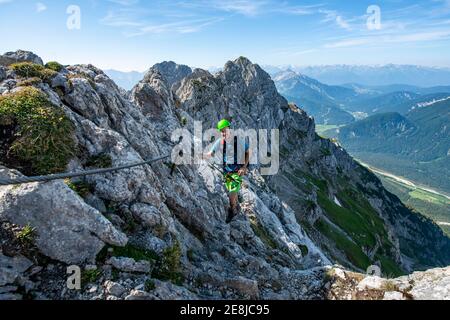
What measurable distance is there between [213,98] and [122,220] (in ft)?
335

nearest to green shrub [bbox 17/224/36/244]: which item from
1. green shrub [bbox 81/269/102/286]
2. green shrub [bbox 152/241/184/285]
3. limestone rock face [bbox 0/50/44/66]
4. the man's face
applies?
green shrub [bbox 81/269/102/286]

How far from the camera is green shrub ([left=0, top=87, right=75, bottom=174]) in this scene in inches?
567

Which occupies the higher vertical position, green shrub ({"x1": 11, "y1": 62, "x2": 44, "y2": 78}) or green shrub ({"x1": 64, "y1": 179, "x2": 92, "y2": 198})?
green shrub ({"x1": 11, "y1": 62, "x2": 44, "y2": 78})

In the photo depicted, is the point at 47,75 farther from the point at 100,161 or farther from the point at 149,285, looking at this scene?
the point at 149,285

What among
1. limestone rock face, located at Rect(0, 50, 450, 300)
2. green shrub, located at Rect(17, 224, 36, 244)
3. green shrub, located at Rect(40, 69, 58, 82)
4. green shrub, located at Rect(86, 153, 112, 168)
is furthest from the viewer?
green shrub, located at Rect(40, 69, 58, 82)

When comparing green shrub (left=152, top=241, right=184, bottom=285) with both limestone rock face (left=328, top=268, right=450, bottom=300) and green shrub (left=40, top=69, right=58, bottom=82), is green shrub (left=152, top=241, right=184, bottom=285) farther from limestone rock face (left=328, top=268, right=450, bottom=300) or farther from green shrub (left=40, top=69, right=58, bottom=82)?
green shrub (left=40, top=69, right=58, bottom=82)

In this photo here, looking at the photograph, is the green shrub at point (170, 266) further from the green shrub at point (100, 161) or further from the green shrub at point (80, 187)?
the green shrub at point (100, 161)

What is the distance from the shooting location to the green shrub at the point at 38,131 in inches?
567

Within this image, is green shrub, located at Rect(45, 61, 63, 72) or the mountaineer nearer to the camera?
the mountaineer

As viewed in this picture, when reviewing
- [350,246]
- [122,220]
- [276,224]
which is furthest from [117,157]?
[350,246]

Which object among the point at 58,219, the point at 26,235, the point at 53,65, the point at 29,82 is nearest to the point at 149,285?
the point at 58,219

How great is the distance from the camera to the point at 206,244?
20.9 m

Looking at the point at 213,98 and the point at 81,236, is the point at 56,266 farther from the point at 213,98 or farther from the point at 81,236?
the point at 213,98

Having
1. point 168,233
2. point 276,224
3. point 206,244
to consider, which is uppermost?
point 168,233
